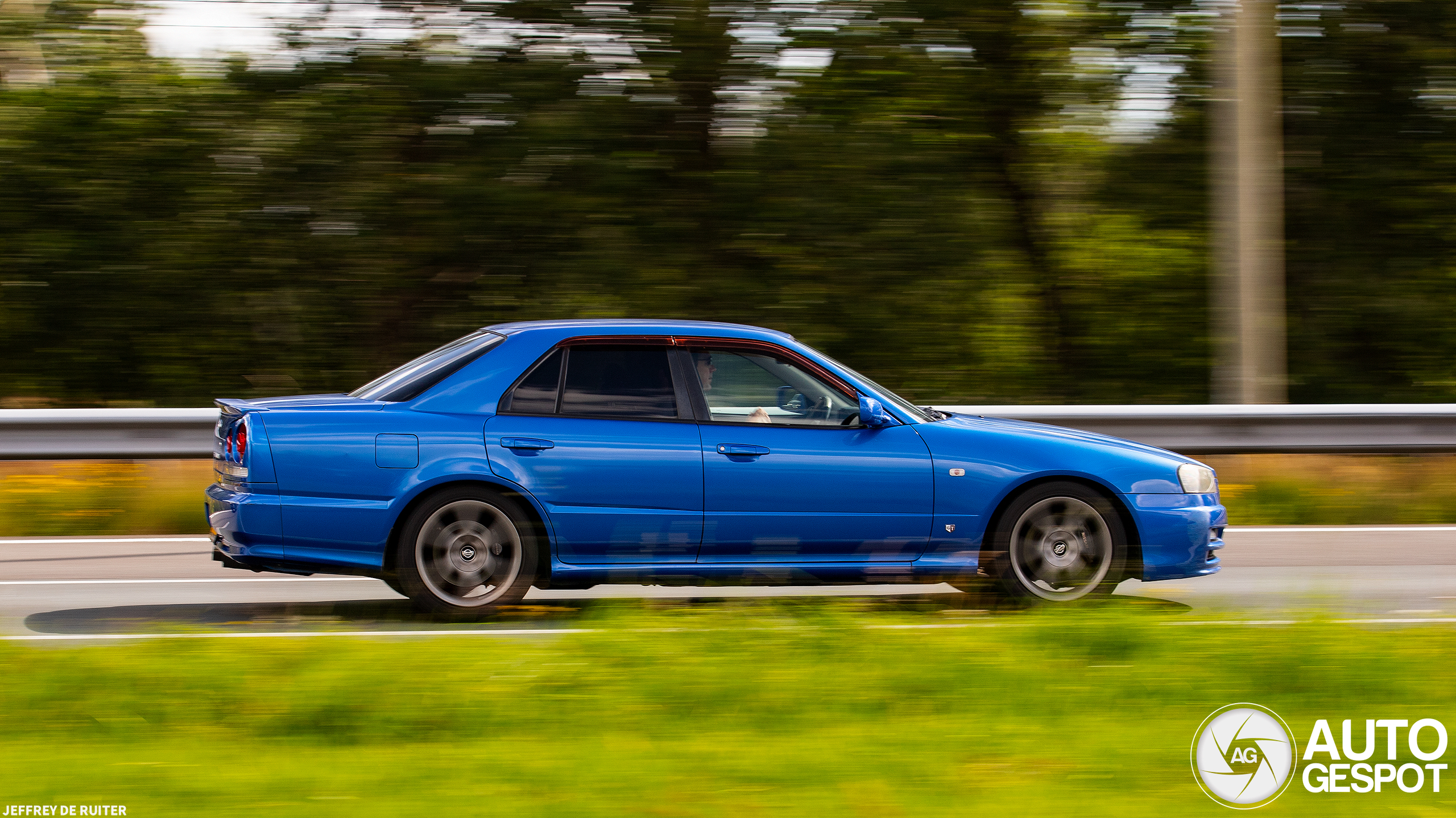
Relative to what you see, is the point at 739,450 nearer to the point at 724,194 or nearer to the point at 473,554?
the point at 473,554

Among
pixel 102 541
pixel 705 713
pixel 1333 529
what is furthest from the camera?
pixel 1333 529

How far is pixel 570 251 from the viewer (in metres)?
12.8

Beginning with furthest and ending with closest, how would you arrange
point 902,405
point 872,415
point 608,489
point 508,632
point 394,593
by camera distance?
point 394,593 → point 902,405 → point 872,415 → point 608,489 → point 508,632

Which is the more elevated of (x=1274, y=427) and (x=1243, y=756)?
(x=1274, y=427)

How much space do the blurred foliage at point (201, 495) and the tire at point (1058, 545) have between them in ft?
12.2

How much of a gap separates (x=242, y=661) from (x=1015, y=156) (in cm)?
1062

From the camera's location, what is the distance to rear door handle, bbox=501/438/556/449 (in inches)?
242

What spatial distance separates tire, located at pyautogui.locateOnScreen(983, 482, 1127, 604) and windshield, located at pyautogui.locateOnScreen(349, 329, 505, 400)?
2.68m

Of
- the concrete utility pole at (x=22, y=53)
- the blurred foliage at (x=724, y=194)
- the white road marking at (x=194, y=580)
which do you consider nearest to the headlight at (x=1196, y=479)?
the white road marking at (x=194, y=580)

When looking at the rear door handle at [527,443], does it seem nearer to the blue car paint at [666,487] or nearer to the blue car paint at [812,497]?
the blue car paint at [666,487]

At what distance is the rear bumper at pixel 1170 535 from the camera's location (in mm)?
6363

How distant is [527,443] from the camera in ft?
20.2

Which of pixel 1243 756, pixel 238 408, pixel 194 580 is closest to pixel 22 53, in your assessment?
pixel 194 580

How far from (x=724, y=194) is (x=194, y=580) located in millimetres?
7032
